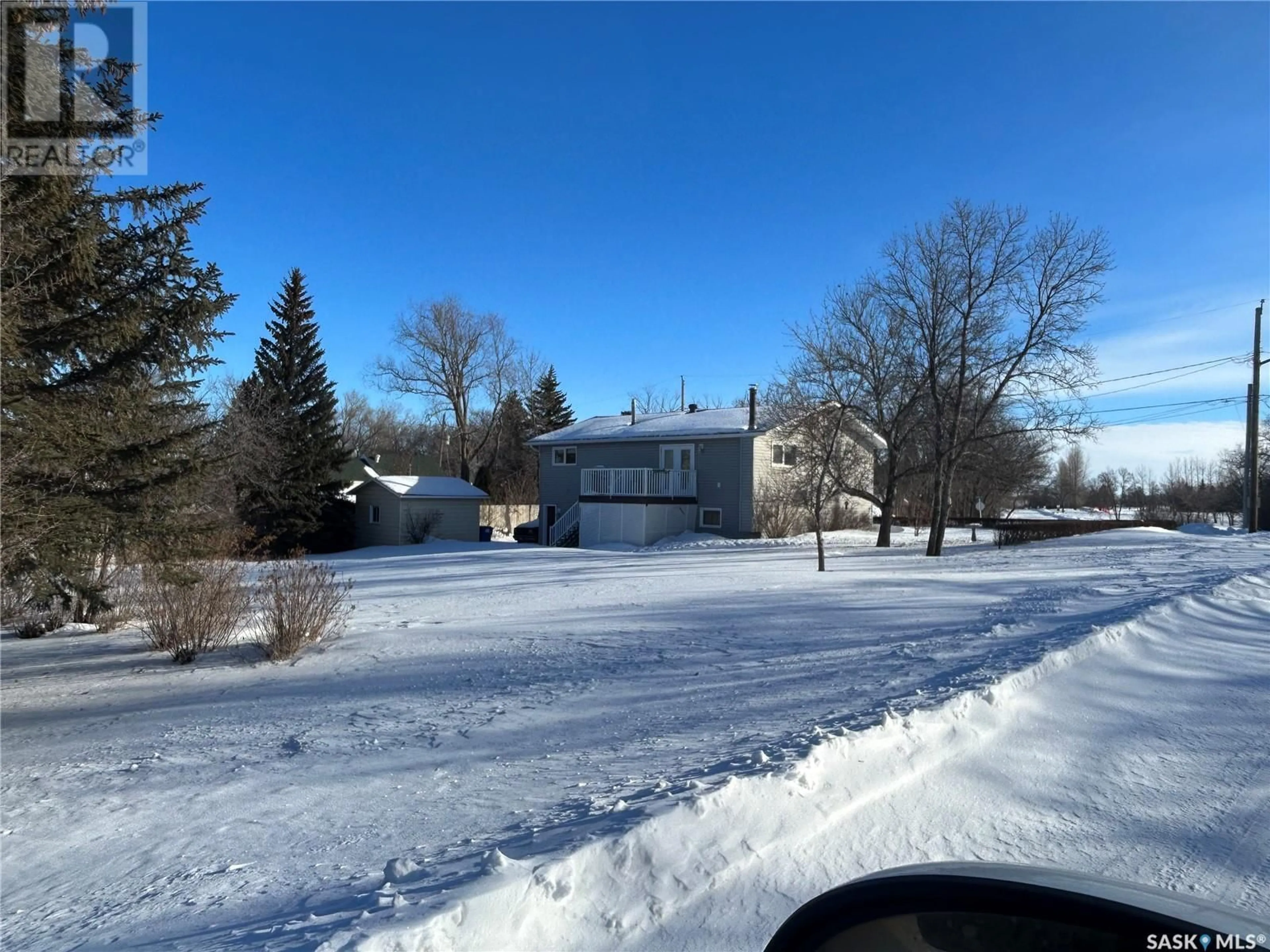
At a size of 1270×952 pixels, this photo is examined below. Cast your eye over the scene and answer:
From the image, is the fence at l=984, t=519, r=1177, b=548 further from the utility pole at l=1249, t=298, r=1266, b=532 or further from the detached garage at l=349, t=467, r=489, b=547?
the detached garage at l=349, t=467, r=489, b=547

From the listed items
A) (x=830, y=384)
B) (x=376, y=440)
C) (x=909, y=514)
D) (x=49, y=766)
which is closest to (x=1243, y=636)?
(x=49, y=766)

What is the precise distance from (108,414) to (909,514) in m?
45.6

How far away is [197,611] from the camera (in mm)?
11172

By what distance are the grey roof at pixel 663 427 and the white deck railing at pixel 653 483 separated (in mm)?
1729

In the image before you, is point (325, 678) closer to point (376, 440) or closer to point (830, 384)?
point (830, 384)

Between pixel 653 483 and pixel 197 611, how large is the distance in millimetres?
24994

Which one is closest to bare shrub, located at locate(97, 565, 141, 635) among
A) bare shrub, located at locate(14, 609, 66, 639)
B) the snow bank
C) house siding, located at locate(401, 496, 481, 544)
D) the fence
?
bare shrub, located at locate(14, 609, 66, 639)

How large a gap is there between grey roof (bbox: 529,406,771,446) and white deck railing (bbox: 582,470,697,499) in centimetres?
173

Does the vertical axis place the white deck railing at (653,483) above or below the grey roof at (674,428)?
below

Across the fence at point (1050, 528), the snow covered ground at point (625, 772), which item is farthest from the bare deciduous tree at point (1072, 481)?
the snow covered ground at point (625, 772)

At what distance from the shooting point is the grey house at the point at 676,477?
3338 centimetres

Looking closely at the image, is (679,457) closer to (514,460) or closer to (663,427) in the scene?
(663,427)

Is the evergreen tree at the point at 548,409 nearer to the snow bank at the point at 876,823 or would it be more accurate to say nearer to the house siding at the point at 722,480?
the house siding at the point at 722,480

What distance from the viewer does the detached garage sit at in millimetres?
40531
